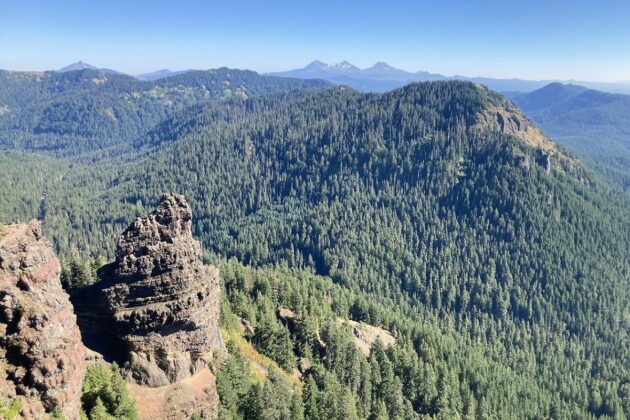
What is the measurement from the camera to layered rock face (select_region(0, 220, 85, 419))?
44375 mm

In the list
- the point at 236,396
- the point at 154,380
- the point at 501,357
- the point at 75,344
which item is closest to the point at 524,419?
the point at 501,357

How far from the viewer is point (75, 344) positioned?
50312 mm

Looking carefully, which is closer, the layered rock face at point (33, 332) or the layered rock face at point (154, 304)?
the layered rock face at point (33, 332)

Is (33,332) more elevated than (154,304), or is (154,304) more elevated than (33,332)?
(33,332)

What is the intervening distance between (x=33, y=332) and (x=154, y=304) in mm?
16957

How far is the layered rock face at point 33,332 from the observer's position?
4438 cm

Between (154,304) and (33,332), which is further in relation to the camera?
(154,304)

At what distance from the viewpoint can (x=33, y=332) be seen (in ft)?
148

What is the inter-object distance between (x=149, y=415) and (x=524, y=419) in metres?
105

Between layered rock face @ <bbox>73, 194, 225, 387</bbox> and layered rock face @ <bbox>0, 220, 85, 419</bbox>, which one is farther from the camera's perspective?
layered rock face @ <bbox>73, 194, 225, 387</bbox>

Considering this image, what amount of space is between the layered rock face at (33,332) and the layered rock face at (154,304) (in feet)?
31.8

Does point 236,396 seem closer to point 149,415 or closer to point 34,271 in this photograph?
point 149,415

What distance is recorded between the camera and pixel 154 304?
60.8 m

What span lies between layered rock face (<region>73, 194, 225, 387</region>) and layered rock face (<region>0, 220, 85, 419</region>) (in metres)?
9.71
